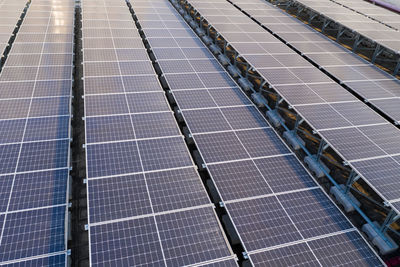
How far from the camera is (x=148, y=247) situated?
10477 millimetres

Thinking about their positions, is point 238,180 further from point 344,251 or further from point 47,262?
point 47,262

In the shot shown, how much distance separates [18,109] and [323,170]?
1871 cm

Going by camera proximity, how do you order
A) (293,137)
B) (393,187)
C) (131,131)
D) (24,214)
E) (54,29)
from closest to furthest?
(24,214) → (393,187) → (131,131) → (293,137) → (54,29)

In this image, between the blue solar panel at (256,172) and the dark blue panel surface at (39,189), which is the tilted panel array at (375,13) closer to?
the blue solar panel at (256,172)

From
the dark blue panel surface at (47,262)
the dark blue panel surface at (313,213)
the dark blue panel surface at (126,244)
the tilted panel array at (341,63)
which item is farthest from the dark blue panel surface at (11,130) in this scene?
the tilted panel array at (341,63)

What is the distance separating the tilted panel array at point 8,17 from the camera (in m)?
24.4

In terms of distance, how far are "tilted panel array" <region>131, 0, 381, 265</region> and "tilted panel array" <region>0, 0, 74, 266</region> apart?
7.07m

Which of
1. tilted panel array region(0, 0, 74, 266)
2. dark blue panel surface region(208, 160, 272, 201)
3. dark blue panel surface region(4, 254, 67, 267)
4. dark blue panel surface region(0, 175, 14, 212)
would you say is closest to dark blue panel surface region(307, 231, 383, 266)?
dark blue panel surface region(208, 160, 272, 201)

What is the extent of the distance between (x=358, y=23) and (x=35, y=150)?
35.2m

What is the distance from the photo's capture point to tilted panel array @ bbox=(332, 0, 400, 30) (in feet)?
112

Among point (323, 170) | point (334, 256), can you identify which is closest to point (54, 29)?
point (323, 170)

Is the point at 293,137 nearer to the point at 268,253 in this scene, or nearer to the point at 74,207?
the point at 268,253

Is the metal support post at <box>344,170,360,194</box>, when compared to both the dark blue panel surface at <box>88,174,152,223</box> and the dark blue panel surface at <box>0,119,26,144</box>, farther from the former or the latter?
the dark blue panel surface at <box>0,119,26,144</box>

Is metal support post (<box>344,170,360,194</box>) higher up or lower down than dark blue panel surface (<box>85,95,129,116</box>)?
lower down
